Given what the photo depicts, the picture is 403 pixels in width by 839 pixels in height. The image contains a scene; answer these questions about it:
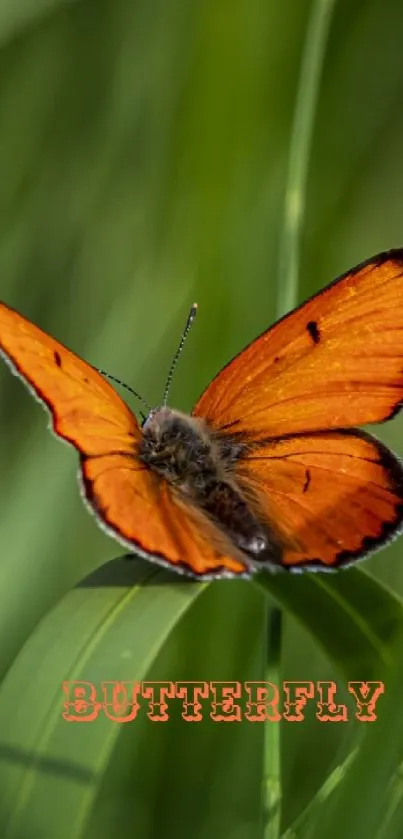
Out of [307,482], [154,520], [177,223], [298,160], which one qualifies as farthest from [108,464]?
[177,223]

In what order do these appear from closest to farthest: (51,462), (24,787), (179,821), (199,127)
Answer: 1. (24,787)
2. (179,821)
3. (51,462)
4. (199,127)

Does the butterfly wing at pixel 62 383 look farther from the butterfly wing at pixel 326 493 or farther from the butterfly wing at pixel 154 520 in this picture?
the butterfly wing at pixel 326 493

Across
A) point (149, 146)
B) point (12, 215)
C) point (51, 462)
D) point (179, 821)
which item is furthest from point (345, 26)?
point (179, 821)

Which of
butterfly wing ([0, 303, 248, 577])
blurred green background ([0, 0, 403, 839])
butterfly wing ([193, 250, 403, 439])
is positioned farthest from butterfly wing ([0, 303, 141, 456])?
blurred green background ([0, 0, 403, 839])

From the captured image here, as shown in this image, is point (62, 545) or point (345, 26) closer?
point (62, 545)

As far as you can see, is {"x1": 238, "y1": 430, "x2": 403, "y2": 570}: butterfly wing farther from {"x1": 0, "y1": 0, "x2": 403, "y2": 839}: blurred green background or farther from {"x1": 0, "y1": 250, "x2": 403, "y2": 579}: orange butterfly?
{"x1": 0, "y1": 0, "x2": 403, "y2": 839}: blurred green background

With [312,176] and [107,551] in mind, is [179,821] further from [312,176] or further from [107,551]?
[312,176]

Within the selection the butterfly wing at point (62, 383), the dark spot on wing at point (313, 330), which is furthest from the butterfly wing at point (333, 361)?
the butterfly wing at point (62, 383)
